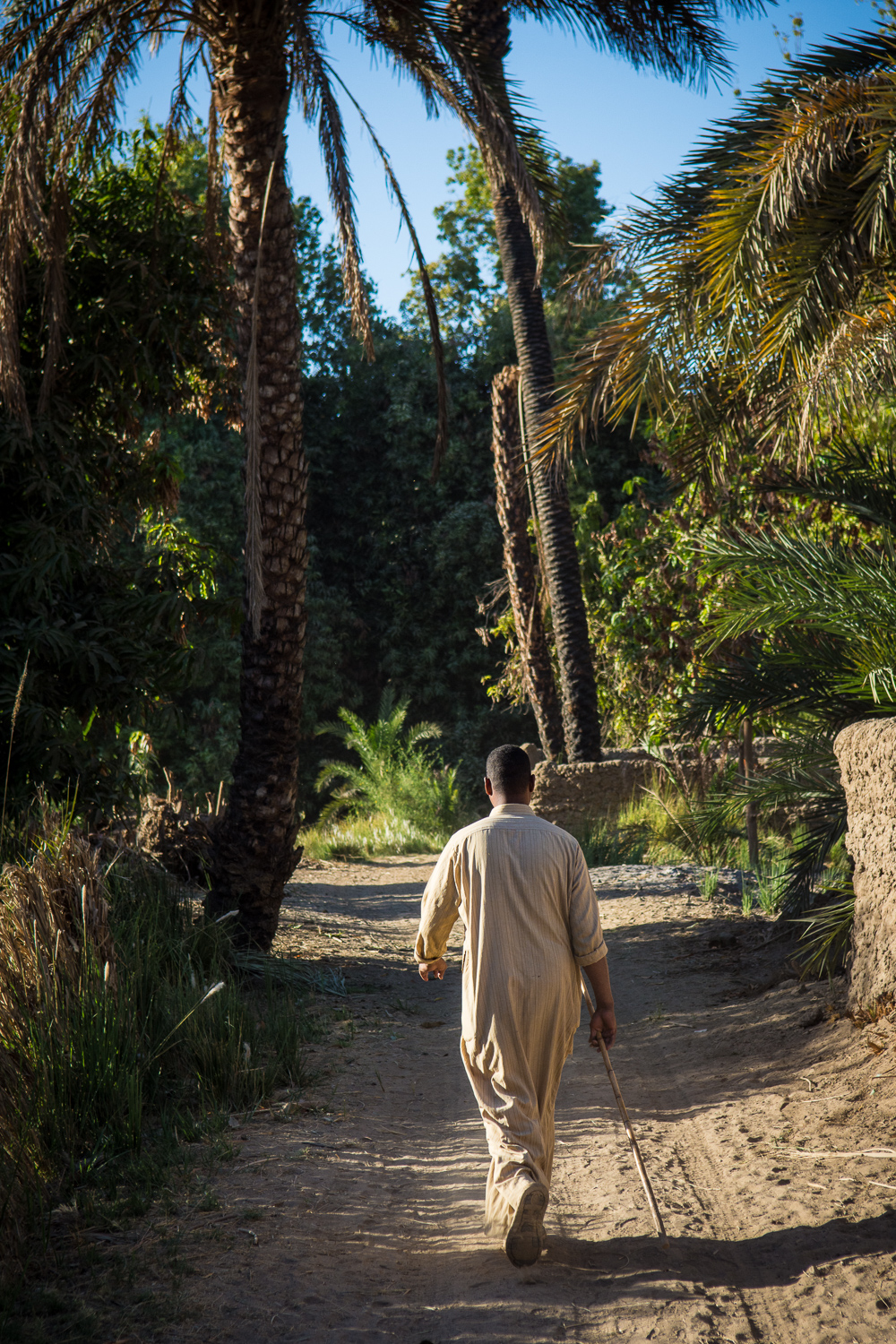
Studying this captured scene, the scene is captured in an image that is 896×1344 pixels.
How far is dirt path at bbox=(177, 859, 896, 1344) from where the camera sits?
2.79m

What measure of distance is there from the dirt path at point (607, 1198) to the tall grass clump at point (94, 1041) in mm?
333

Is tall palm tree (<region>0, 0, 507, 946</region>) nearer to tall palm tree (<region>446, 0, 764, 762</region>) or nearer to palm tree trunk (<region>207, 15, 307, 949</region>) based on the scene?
palm tree trunk (<region>207, 15, 307, 949</region>)

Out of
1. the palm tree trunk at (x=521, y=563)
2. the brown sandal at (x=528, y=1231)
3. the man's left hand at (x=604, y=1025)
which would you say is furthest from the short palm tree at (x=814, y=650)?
the palm tree trunk at (x=521, y=563)

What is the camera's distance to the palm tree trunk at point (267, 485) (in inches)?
251

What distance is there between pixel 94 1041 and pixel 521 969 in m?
1.81

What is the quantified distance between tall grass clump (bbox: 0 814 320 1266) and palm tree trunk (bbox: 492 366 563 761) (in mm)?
8126

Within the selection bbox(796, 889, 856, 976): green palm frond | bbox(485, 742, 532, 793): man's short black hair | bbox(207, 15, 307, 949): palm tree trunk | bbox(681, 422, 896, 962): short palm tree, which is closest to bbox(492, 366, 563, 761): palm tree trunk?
bbox(681, 422, 896, 962): short palm tree

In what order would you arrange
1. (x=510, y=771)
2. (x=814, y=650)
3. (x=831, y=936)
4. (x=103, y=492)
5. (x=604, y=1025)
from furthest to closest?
(x=103, y=492)
(x=814, y=650)
(x=831, y=936)
(x=510, y=771)
(x=604, y=1025)

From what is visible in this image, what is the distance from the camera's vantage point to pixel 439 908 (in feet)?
11.4

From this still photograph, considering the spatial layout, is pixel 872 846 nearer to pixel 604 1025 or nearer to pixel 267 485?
pixel 604 1025

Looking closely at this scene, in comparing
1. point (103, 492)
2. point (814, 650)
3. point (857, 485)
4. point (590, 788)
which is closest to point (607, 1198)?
point (814, 650)

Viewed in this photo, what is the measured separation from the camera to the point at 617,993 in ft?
20.7

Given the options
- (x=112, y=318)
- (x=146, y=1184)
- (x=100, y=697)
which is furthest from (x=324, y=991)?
(x=112, y=318)

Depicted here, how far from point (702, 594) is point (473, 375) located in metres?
13.1
